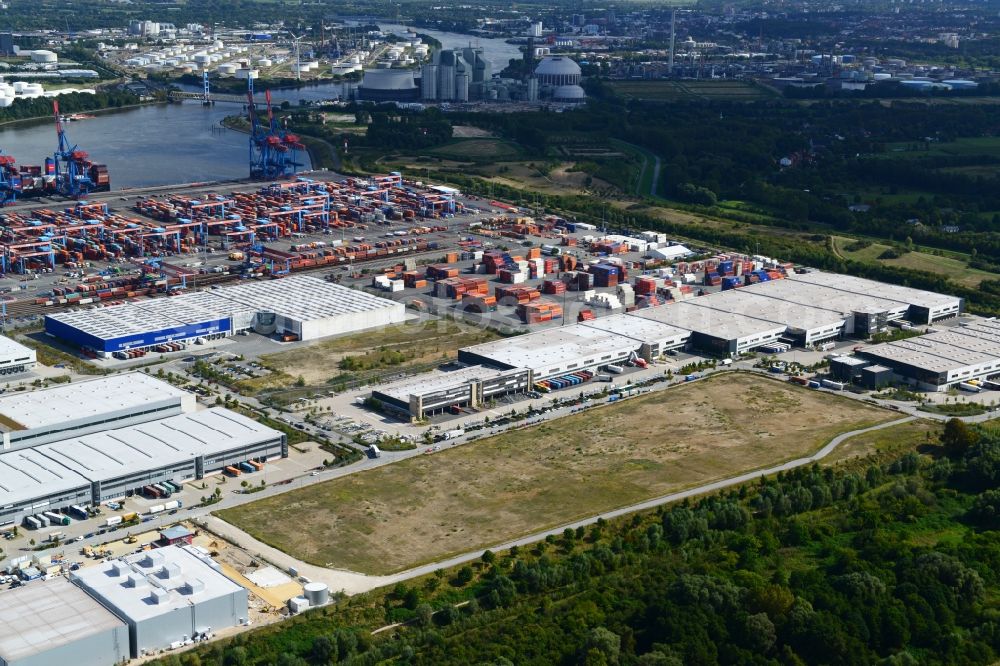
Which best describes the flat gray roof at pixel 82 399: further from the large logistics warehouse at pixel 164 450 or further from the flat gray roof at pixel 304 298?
the flat gray roof at pixel 304 298

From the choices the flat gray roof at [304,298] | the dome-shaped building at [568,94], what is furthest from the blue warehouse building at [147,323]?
the dome-shaped building at [568,94]

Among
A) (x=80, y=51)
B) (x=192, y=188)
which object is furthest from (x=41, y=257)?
(x=80, y=51)

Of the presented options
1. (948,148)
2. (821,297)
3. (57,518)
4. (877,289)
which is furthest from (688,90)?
(57,518)

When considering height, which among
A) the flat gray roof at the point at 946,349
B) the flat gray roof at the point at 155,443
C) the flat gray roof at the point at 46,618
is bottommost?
the flat gray roof at the point at 46,618

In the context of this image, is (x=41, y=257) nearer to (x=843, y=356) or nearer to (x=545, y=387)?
(x=545, y=387)

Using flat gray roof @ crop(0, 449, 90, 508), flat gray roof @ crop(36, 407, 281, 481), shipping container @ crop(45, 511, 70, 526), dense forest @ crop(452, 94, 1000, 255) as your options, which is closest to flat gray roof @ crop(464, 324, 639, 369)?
flat gray roof @ crop(36, 407, 281, 481)
